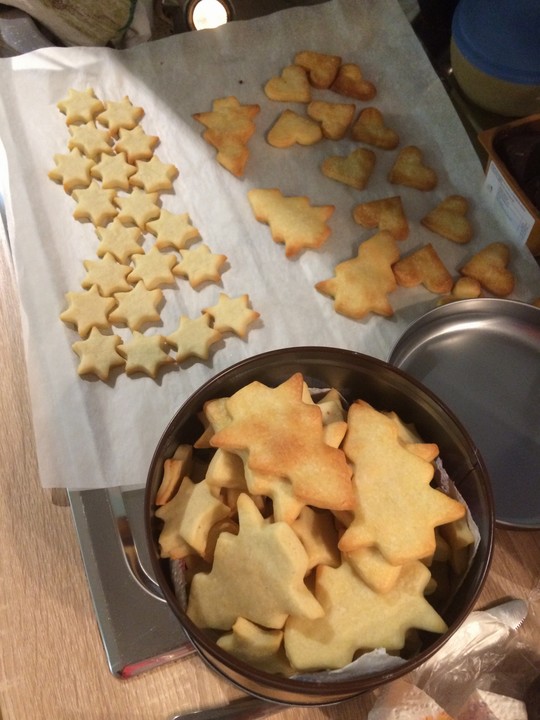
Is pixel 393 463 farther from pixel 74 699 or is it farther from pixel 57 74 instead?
pixel 57 74

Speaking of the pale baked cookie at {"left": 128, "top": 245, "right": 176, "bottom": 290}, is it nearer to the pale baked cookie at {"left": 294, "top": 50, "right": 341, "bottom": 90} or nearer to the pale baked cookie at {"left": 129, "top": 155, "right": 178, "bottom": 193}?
the pale baked cookie at {"left": 129, "top": 155, "right": 178, "bottom": 193}

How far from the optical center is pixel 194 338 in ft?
2.62

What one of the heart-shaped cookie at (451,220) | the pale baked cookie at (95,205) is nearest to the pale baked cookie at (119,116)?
the pale baked cookie at (95,205)

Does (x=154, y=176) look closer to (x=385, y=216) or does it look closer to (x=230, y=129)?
(x=230, y=129)

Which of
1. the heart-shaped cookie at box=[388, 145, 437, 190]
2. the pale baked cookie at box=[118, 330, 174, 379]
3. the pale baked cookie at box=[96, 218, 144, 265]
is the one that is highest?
the heart-shaped cookie at box=[388, 145, 437, 190]

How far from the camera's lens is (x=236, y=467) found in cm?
54

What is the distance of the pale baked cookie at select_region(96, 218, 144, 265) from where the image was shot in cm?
86

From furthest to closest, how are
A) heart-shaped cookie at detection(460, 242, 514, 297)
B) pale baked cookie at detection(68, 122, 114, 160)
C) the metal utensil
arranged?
pale baked cookie at detection(68, 122, 114, 160), heart-shaped cookie at detection(460, 242, 514, 297), the metal utensil

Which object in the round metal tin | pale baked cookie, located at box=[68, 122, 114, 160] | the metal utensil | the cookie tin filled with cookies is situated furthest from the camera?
pale baked cookie, located at box=[68, 122, 114, 160]

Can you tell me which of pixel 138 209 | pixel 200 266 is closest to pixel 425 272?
pixel 200 266

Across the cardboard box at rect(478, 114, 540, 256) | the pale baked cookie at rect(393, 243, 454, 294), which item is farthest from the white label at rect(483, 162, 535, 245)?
the pale baked cookie at rect(393, 243, 454, 294)

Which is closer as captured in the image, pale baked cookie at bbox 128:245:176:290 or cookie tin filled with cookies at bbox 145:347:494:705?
cookie tin filled with cookies at bbox 145:347:494:705

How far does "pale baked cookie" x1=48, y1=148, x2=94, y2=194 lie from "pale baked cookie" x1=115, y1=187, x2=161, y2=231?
58 mm

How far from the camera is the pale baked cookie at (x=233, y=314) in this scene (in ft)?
2.64
